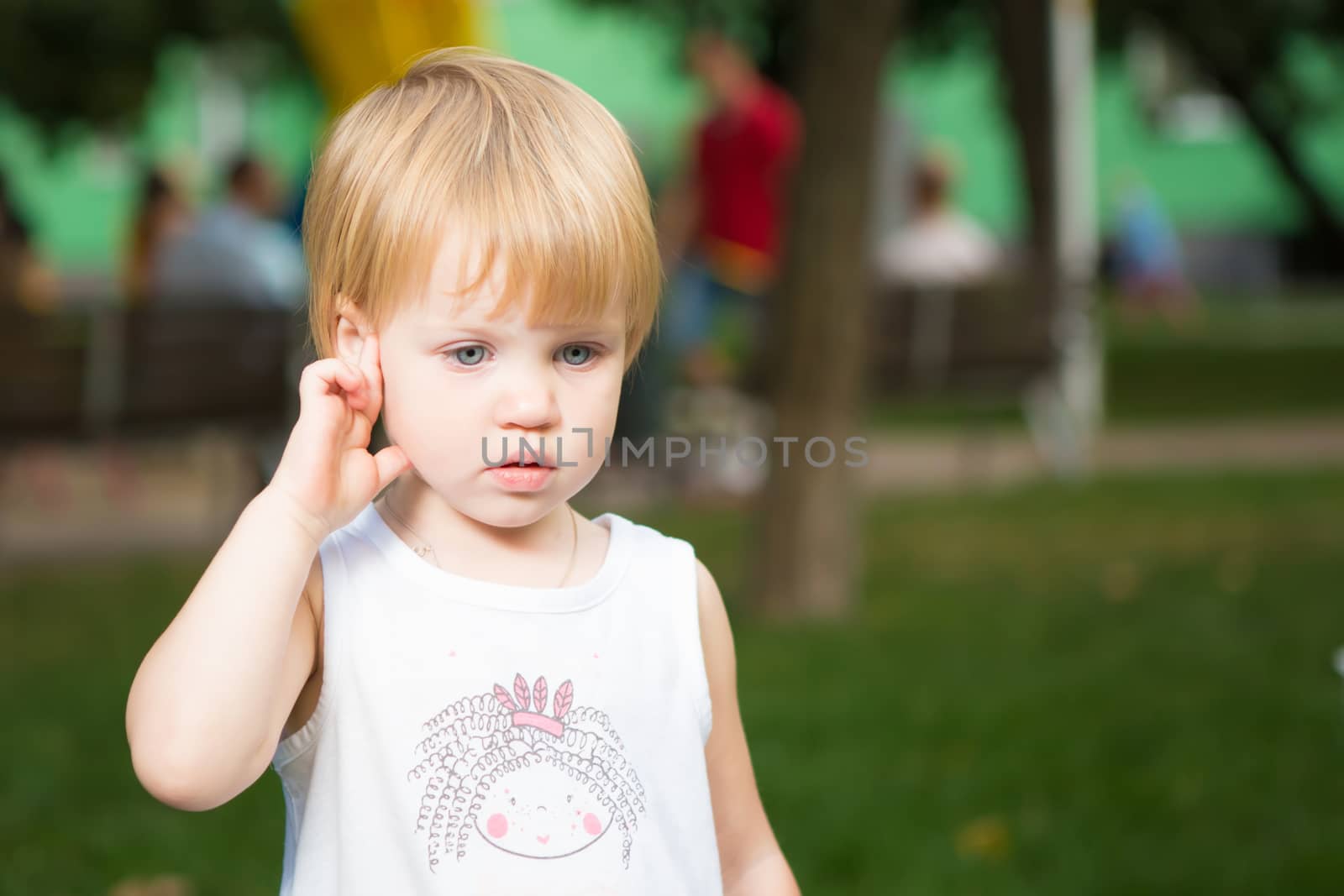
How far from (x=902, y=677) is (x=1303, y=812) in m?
1.26

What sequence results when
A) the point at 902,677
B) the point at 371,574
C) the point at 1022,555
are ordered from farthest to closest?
1. the point at 1022,555
2. the point at 902,677
3. the point at 371,574

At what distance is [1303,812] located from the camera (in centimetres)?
380

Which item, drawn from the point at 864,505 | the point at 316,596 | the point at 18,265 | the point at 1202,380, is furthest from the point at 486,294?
the point at 1202,380

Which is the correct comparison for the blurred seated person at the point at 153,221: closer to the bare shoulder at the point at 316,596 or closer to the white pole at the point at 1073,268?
the white pole at the point at 1073,268

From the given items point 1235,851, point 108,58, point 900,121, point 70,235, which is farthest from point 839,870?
point 70,235

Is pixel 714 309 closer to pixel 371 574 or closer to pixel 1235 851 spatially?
pixel 1235 851

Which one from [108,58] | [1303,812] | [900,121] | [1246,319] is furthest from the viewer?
[1246,319]

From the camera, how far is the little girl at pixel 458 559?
1396 mm

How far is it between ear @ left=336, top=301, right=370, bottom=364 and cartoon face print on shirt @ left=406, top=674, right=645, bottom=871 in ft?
1.03

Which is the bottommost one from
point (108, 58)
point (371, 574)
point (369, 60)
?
point (371, 574)

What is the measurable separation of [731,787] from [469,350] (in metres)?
0.51

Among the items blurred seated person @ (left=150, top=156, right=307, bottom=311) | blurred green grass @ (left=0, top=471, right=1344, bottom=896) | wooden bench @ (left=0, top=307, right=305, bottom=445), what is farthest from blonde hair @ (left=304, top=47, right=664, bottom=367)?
blurred seated person @ (left=150, top=156, right=307, bottom=311)

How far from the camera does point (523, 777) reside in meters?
1.45

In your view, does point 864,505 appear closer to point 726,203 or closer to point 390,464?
point 726,203
